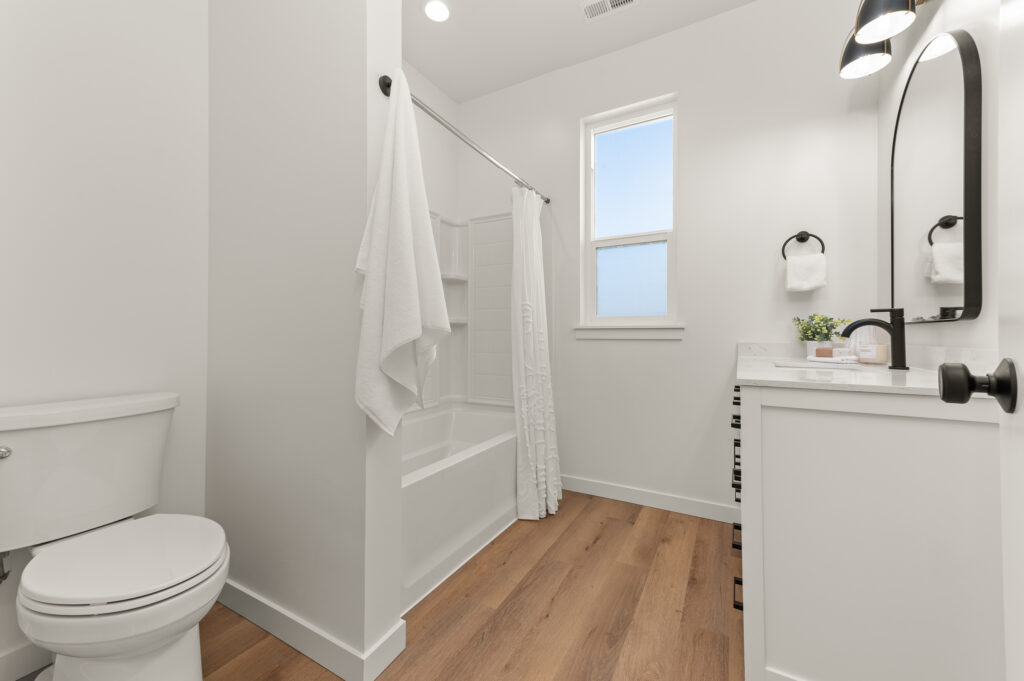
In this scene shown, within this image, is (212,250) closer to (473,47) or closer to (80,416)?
(80,416)

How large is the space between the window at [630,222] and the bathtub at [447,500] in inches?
39.5

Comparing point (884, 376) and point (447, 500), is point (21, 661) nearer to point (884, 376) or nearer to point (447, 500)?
point (447, 500)

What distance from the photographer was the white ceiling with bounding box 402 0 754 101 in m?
2.10

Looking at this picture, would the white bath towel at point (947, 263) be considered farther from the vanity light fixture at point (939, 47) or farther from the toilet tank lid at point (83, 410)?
the toilet tank lid at point (83, 410)

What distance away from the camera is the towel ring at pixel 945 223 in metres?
1.14

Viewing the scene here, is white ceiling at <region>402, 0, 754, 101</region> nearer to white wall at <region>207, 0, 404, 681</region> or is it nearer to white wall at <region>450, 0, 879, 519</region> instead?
white wall at <region>450, 0, 879, 519</region>

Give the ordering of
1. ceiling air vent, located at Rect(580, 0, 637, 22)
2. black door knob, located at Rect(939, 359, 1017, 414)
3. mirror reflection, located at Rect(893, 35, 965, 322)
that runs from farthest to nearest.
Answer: ceiling air vent, located at Rect(580, 0, 637, 22) → mirror reflection, located at Rect(893, 35, 965, 322) → black door knob, located at Rect(939, 359, 1017, 414)

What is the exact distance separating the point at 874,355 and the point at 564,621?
1515 mm

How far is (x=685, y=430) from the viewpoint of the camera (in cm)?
221

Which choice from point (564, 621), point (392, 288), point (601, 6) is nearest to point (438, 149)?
point (601, 6)

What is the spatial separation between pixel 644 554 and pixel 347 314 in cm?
162

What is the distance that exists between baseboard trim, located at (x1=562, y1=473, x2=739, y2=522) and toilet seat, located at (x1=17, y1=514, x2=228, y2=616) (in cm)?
189

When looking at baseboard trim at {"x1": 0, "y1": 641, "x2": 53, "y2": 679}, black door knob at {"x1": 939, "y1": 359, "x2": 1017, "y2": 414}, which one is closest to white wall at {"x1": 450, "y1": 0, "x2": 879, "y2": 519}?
black door knob at {"x1": 939, "y1": 359, "x2": 1017, "y2": 414}

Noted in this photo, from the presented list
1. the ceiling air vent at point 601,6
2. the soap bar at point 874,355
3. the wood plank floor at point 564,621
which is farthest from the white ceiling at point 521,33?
the wood plank floor at point 564,621
